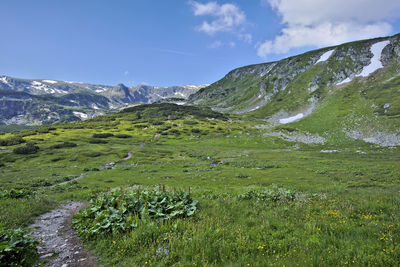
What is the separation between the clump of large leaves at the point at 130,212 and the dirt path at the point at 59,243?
0.62m

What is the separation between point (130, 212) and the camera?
977cm

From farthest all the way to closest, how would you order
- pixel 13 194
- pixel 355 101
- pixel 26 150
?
pixel 355 101 → pixel 26 150 → pixel 13 194

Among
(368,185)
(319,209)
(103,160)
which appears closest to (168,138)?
(103,160)

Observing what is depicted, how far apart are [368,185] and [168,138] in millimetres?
106922

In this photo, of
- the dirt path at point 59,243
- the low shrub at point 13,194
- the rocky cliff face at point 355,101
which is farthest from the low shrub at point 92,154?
the rocky cliff face at point 355,101

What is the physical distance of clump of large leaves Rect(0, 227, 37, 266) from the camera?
247 inches

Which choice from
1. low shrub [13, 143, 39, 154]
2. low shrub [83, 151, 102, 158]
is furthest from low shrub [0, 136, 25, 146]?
low shrub [83, 151, 102, 158]

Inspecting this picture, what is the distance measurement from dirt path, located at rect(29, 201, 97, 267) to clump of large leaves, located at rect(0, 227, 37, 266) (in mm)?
527

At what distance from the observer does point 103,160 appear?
217ft

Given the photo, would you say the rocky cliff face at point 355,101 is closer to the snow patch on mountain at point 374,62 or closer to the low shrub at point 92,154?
the snow patch on mountain at point 374,62

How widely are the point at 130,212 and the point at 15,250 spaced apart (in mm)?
4264

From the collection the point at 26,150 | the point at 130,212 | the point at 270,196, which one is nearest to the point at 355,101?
the point at 270,196

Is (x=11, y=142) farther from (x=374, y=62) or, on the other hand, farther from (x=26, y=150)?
(x=374, y=62)

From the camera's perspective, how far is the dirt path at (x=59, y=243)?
7.42 m
